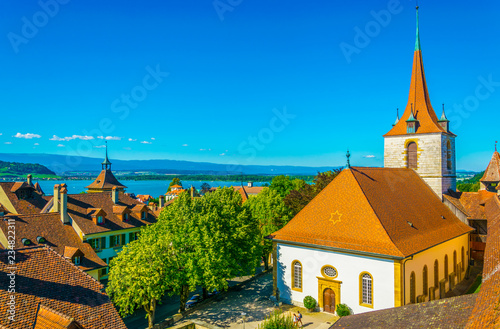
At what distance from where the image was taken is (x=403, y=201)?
2848 cm

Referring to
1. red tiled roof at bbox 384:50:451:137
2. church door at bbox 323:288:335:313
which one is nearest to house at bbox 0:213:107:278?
church door at bbox 323:288:335:313

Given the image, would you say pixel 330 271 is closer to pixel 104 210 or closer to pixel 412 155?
pixel 412 155

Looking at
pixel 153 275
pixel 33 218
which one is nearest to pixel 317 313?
pixel 153 275

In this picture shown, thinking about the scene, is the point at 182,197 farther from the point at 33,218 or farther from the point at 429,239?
the point at 429,239

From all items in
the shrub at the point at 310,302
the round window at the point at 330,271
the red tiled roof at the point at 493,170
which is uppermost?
the red tiled roof at the point at 493,170

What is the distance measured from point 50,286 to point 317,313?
18.0 metres

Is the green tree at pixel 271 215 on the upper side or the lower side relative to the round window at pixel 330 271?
upper

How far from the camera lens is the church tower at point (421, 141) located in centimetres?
3616

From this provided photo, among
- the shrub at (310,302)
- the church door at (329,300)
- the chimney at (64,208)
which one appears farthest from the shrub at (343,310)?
the chimney at (64,208)

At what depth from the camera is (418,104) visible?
38438mm

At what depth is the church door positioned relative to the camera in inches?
974

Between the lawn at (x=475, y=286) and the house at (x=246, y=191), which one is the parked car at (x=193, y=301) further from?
the house at (x=246, y=191)

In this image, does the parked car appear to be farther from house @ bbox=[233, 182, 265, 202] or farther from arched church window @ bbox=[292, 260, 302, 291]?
house @ bbox=[233, 182, 265, 202]

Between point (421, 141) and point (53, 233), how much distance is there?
35.9 m
